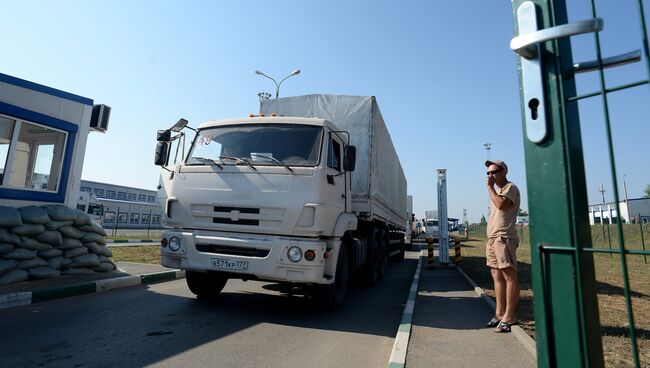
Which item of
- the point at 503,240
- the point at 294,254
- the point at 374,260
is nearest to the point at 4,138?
the point at 294,254

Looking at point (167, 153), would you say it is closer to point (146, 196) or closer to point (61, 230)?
point (61, 230)

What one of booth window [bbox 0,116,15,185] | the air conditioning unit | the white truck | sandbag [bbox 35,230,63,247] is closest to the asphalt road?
the white truck

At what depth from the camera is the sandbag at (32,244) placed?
6.18m

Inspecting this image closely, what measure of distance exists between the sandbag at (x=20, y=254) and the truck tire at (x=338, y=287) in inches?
192

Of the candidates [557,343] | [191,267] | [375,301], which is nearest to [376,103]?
[375,301]

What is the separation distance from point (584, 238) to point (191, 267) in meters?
4.57

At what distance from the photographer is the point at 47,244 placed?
21.6 feet

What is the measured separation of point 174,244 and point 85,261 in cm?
329

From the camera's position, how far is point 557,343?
1400 mm

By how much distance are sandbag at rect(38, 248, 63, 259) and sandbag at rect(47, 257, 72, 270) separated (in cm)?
7

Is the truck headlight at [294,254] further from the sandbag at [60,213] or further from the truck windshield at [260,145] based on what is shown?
the sandbag at [60,213]

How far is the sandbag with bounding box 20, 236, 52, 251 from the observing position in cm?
618

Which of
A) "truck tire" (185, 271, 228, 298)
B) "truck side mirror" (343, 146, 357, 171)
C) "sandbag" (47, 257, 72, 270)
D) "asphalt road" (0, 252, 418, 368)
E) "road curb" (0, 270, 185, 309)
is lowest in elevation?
"asphalt road" (0, 252, 418, 368)

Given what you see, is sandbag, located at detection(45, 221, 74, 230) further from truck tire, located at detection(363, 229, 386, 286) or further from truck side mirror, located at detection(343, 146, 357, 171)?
truck tire, located at detection(363, 229, 386, 286)
